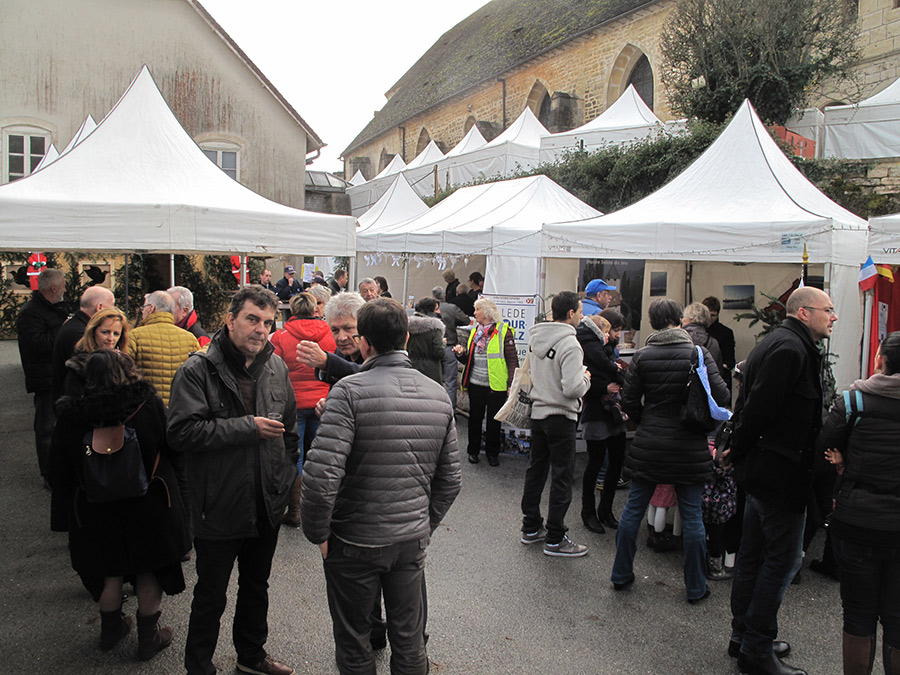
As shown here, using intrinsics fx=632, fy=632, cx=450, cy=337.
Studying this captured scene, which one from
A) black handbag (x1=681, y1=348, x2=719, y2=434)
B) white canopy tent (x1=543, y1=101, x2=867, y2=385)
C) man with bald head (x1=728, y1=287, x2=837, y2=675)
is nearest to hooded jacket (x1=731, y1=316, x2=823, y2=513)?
man with bald head (x1=728, y1=287, x2=837, y2=675)

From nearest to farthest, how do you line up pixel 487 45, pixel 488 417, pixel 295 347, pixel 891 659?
pixel 891 659 → pixel 295 347 → pixel 488 417 → pixel 487 45

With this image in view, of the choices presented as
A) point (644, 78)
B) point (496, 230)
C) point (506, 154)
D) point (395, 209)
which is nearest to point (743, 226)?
Result: point (496, 230)

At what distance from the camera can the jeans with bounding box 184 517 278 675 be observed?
102 inches

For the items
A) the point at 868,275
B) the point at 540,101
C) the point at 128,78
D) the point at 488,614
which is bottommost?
the point at 488,614

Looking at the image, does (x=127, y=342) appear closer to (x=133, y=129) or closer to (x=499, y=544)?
(x=499, y=544)

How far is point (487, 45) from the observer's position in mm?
31266

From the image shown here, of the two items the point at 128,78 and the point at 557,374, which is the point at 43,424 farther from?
the point at 128,78

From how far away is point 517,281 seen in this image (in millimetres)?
8273

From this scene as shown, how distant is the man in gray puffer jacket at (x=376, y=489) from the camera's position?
215 cm

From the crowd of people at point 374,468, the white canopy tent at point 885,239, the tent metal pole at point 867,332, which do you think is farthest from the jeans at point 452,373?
the white canopy tent at point 885,239

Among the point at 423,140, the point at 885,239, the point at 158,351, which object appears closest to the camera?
the point at 158,351

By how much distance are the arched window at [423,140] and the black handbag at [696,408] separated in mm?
32613

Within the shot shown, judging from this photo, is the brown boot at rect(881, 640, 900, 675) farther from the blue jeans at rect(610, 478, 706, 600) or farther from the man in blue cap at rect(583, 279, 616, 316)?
the man in blue cap at rect(583, 279, 616, 316)

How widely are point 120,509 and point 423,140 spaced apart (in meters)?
34.1
